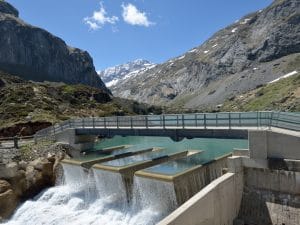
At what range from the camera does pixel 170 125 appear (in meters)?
33.1

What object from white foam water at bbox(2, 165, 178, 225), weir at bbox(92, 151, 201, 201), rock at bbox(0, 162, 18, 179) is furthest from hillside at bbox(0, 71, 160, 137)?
weir at bbox(92, 151, 201, 201)

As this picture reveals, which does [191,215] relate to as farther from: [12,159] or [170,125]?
[12,159]

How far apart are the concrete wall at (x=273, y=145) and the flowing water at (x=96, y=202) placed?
7.21 m

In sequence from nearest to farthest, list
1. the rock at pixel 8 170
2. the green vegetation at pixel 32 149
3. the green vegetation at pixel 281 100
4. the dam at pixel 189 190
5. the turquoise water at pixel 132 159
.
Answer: the dam at pixel 189 190, the turquoise water at pixel 132 159, the rock at pixel 8 170, the green vegetation at pixel 32 149, the green vegetation at pixel 281 100

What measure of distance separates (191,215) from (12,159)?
Answer: 2366cm

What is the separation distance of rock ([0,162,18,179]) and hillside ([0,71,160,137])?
25.3 metres

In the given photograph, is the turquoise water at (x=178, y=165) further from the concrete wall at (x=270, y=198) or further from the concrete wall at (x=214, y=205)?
the concrete wall at (x=270, y=198)

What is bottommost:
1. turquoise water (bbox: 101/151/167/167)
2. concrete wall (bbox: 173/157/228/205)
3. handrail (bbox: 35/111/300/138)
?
concrete wall (bbox: 173/157/228/205)

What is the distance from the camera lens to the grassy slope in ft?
228

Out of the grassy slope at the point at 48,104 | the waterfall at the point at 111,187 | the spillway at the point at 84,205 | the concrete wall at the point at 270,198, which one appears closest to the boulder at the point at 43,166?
the spillway at the point at 84,205

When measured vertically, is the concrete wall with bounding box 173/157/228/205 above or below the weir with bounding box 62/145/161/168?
below

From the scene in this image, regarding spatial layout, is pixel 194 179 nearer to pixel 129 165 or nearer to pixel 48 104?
pixel 129 165

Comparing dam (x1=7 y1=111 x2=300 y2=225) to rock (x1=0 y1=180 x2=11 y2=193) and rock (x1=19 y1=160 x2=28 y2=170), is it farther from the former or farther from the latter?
rock (x1=19 y1=160 x2=28 y2=170)

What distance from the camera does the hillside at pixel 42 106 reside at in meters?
61.1
